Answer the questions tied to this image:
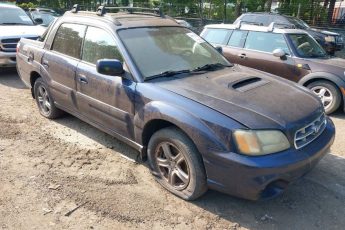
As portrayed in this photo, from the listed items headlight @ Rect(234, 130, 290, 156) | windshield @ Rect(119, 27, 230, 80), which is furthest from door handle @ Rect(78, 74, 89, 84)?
headlight @ Rect(234, 130, 290, 156)

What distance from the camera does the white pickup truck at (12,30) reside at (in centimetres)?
816

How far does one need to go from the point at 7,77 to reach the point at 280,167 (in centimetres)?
737

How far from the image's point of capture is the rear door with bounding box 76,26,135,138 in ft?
12.6

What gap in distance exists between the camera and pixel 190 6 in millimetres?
21047

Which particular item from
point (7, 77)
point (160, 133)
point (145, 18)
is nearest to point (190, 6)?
point (7, 77)

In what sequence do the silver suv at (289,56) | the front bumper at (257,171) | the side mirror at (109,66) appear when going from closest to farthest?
the front bumper at (257,171), the side mirror at (109,66), the silver suv at (289,56)

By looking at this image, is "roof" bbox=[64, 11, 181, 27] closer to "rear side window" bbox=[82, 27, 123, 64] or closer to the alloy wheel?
"rear side window" bbox=[82, 27, 123, 64]

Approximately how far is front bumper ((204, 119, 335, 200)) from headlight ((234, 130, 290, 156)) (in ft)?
0.16

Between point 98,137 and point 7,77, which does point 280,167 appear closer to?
point 98,137

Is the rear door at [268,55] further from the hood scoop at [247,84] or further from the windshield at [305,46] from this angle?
the hood scoop at [247,84]

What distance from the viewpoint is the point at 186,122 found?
3197mm

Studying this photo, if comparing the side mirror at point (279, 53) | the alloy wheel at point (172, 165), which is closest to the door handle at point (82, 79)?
the alloy wheel at point (172, 165)

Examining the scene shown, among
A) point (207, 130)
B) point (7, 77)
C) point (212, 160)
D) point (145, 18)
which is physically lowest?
point (7, 77)

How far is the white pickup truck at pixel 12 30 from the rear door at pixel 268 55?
486cm
